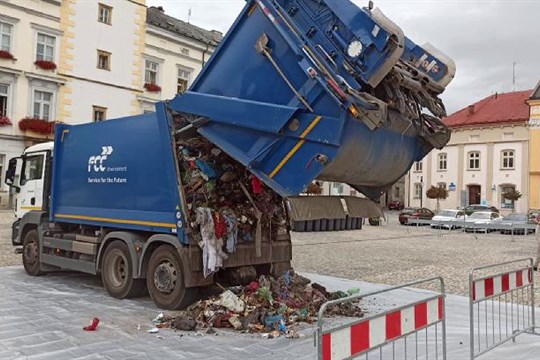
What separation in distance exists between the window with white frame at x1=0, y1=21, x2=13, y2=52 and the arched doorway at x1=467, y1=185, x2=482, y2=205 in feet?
141

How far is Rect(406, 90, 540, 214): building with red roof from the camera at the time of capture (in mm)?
49125

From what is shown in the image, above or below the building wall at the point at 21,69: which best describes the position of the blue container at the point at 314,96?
below

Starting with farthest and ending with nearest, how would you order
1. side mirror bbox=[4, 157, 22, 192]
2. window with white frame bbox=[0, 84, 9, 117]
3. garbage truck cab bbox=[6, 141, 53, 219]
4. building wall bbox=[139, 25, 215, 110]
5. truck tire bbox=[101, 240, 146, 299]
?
building wall bbox=[139, 25, 215, 110], window with white frame bbox=[0, 84, 9, 117], side mirror bbox=[4, 157, 22, 192], garbage truck cab bbox=[6, 141, 53, 219], truck tire bbox=[101, 240, 146, 299]

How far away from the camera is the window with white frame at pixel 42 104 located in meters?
30.0

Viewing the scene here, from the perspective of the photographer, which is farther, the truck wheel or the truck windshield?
the truck windshield

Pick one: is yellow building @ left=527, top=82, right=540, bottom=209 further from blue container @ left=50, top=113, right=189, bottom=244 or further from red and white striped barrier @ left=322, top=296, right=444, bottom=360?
red and white striped barrier @ left=322, top=296, right=444, bottom=360

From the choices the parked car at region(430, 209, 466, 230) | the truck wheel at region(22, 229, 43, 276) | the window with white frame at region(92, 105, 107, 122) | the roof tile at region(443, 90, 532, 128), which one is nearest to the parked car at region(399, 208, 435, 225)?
the parked car at region(430, 209, 466, 230)

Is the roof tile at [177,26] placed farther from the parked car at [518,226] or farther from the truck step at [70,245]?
the truck step at [70,245]

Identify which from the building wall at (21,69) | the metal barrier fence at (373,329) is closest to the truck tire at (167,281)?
the metal barrier fence at (373,329)

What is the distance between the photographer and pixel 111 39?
33094 millimetres

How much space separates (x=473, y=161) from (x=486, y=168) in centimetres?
150

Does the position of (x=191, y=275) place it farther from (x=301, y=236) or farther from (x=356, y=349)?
(x=301, y=236)

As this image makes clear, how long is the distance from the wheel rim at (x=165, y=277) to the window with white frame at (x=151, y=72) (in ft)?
97.7

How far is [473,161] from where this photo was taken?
52250mm
